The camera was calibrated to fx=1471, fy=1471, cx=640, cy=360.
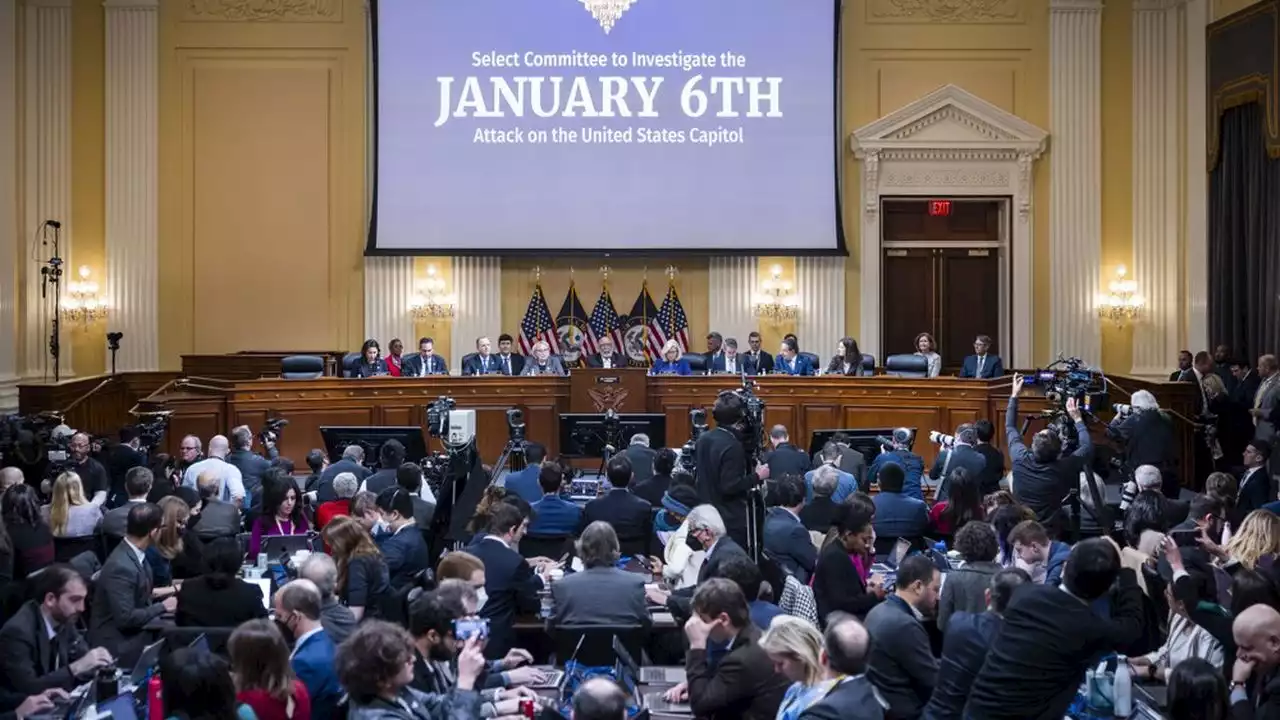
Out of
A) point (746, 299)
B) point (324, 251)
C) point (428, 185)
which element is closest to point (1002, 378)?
point (746, 299)

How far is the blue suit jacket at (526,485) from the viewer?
10234 millimetres

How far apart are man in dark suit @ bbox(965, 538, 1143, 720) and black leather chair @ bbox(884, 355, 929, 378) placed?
1017 cm

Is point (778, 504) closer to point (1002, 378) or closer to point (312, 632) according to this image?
point (312, 632)

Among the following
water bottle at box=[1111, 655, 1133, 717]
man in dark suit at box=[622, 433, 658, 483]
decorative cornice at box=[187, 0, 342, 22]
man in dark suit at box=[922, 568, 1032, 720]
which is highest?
decorative cornice at box=[187, 0, 342, 22]

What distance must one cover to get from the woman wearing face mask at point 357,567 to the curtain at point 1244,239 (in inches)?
464

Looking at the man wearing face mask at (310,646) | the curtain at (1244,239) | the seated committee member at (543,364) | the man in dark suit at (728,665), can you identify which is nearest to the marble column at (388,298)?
the seated committee member at (543,364)

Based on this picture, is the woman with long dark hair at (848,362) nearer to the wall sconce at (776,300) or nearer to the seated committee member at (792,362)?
the seated committee member at (792,362)

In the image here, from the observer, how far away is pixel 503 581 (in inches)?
262

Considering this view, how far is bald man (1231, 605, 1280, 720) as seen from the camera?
15.8 feet

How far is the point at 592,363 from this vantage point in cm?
1694

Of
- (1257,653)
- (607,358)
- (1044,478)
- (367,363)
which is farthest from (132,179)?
(1257,653)

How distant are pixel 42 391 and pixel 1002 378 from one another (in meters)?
9.57

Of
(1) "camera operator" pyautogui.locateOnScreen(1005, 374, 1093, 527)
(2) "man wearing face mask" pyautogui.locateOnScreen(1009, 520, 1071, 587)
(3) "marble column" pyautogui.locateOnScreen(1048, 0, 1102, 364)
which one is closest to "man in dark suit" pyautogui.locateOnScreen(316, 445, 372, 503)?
(1) "camera operator" pyautogui.locateOnScreen(1005, 374, 1093, 527)

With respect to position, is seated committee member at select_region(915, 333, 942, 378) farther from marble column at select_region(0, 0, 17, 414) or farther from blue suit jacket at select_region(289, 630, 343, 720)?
blue suit jacket at select_region(289, 630, 343, 720)
